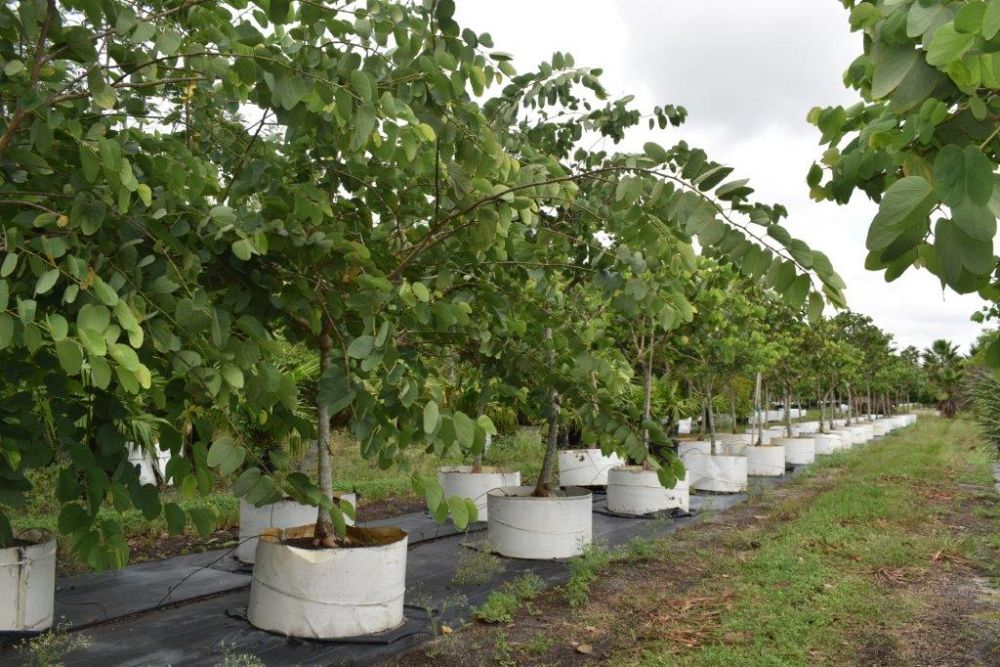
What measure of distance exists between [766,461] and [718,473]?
335cm

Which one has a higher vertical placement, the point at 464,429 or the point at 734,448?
the point at 464,429

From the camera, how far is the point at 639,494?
27.3 ft

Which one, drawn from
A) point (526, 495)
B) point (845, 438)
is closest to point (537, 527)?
point (526, 495)

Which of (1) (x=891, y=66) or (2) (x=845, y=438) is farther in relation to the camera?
(2) (x=845, y=438)

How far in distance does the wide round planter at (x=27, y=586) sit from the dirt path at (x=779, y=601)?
2.04 meters

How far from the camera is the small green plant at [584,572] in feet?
15.7

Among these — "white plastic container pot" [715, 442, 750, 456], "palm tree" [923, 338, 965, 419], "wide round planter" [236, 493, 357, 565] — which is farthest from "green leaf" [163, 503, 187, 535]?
"palm tree" [923, 338, 965, 419]

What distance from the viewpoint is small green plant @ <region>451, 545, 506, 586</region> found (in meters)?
5.18

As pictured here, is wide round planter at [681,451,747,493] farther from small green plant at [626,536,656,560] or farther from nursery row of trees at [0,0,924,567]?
nursery row of trees at [0,0,924,567]

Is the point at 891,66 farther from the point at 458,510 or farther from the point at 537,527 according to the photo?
the point at 537,527

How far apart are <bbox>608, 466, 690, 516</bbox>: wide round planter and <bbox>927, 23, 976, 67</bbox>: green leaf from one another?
25.3 feet

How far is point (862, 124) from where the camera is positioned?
145 centimetres

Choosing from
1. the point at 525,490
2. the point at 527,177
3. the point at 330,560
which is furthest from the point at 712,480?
the point at 527,177

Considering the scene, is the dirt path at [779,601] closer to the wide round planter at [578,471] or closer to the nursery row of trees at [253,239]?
the nursery row of trees at [253,239]
